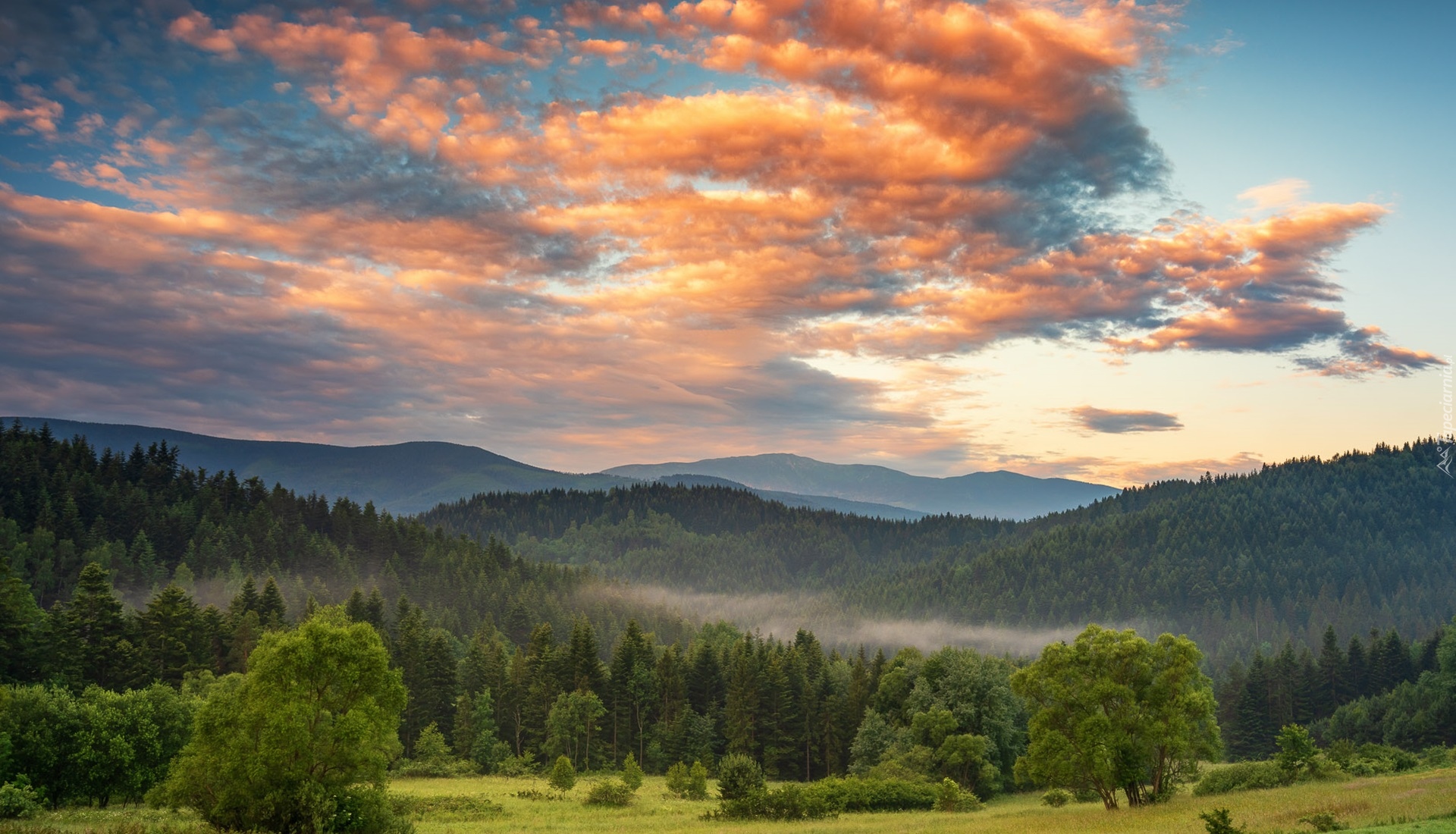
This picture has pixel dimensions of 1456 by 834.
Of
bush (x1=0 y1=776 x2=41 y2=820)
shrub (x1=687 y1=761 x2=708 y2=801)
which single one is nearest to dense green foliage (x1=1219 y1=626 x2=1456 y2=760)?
shrub (x1=687 y1=761 x2=708 y2=801)

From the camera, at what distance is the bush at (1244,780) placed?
2206 inches

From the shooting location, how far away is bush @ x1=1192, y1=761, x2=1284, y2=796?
56031 mm

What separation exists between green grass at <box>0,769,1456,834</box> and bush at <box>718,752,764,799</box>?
102 inches

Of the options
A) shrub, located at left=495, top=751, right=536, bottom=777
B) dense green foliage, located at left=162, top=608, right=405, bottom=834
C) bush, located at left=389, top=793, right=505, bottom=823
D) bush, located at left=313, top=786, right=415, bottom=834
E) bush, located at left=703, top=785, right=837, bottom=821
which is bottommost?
shrub, located at left=495, top=751, right=536, bottom=777

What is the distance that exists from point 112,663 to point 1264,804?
94.7 meters

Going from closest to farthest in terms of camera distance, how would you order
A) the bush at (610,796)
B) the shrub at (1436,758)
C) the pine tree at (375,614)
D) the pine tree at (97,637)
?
the shrub at (1436,758)
the bush at (610,796)
the pine tree at (97,637)
the pine tree at (375,614)

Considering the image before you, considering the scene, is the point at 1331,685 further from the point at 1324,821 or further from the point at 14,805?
the point at 14,805

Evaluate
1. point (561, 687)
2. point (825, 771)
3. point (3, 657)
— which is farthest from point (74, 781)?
point (825, 771)

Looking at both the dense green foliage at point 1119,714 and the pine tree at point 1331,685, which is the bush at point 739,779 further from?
the pine tree at point 1331,685

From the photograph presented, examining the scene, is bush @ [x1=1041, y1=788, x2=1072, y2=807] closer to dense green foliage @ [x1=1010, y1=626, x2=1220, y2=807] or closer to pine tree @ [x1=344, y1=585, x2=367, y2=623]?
dense green foliage @ [x1=1010, y1=626, x2=1220, y2=807]

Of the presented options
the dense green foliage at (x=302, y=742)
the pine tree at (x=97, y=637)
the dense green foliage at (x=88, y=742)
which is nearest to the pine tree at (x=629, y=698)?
the pine tree at (x=97, y=637)

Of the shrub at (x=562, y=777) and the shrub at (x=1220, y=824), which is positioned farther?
the shrub at (x=562, y=777)

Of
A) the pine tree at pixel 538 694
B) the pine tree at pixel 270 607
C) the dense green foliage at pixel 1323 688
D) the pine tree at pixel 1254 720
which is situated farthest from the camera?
the pine tree at pixel 1254 720

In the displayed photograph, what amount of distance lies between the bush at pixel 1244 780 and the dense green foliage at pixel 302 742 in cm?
5071
